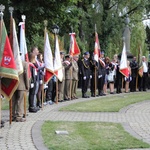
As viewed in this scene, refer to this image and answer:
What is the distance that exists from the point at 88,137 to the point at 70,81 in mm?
8207

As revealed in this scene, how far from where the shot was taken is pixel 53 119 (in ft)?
37.5

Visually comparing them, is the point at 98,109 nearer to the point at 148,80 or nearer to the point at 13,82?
the point at 13,82

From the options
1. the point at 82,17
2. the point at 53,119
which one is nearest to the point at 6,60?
the point at 53,119

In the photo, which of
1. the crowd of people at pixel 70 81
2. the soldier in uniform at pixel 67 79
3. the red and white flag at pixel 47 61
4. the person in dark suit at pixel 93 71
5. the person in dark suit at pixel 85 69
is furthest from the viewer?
the person in dark suit at pixel 93 71

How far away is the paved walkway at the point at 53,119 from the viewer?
8213 millimetres

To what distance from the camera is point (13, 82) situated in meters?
9.24

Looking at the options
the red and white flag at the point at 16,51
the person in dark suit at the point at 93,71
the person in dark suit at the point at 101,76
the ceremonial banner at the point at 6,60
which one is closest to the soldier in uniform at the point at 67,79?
the person in dark suit at the point at 93,71

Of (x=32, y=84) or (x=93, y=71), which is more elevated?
(x=93, y=71)

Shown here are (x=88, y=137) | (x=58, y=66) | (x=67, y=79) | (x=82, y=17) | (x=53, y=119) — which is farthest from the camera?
(x=82, y=17)

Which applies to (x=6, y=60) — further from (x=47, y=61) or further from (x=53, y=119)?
(x=47, y=61)

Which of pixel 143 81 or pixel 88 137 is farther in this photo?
pixel 143 81

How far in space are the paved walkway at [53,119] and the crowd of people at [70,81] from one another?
1.60ft

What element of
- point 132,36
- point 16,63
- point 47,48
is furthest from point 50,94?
point 132,36

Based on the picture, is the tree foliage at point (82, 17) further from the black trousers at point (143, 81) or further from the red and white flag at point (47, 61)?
the red and white flag at point (47, 61)
